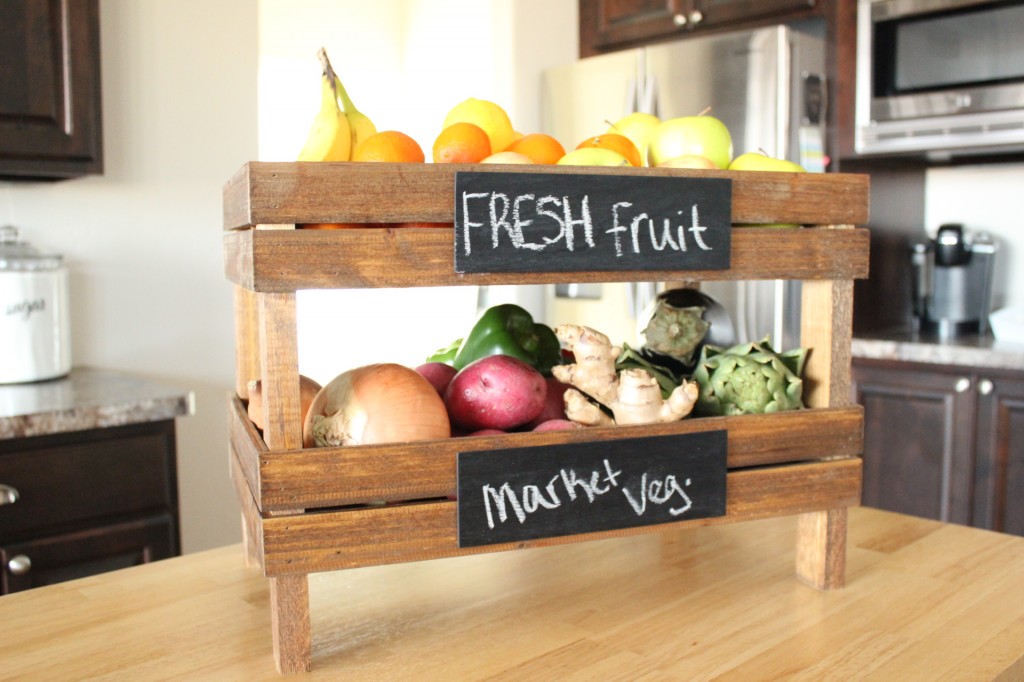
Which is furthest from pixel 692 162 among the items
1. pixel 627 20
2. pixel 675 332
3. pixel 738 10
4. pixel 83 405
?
pixel 627 20

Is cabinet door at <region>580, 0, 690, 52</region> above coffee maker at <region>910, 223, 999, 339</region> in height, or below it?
above

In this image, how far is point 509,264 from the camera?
72cm

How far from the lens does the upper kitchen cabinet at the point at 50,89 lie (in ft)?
6.11

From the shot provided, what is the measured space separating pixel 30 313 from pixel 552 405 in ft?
5.20

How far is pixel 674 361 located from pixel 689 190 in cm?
20

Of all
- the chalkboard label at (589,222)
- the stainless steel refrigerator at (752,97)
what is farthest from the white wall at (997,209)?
the chalkboard label at (589,222)

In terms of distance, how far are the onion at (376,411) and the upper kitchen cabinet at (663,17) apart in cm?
235

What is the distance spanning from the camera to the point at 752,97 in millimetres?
2594

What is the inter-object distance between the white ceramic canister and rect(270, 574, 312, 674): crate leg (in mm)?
1546

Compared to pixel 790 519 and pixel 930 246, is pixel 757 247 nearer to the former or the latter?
pixel 790 519

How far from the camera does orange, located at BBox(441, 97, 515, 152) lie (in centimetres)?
90

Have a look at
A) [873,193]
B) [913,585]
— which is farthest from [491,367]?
[873,193]

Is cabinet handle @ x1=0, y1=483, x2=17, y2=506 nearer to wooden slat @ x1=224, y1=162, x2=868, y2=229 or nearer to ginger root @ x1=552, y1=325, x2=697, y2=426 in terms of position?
Result: wooden slat @ x1=224, y1=162, x2=868, y2=229

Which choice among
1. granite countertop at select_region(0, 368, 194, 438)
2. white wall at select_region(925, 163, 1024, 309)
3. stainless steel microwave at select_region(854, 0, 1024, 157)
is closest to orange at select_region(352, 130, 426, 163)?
granite countertop at select_region(0, 368, 194, 438)
